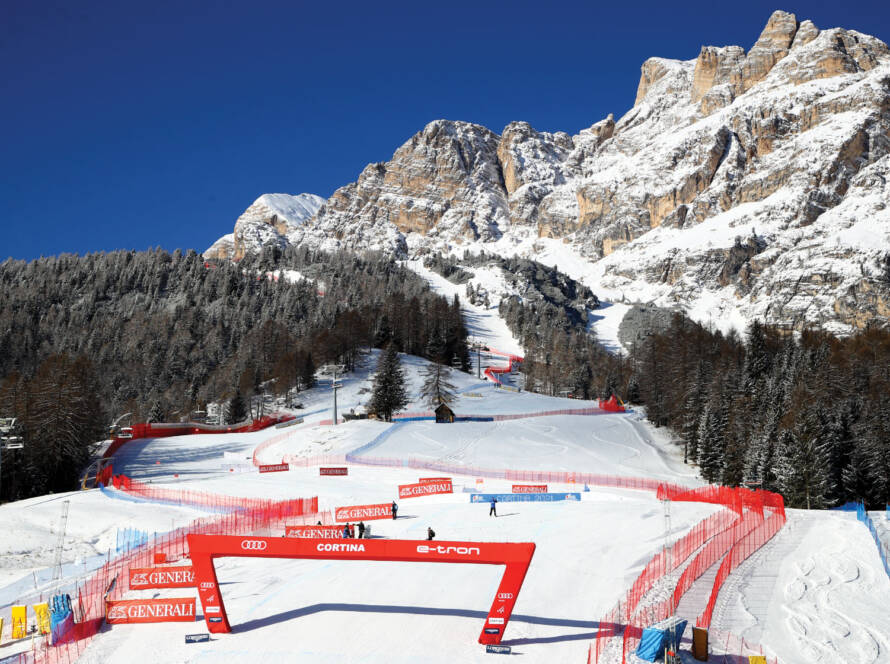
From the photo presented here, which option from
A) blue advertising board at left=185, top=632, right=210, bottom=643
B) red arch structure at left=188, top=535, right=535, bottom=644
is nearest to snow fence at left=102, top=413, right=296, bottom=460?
red arch structure at left=188, top=535, right=535, bottom=644

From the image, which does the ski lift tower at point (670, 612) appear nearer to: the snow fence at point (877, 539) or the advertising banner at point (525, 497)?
the snow fence at point (877, 539)

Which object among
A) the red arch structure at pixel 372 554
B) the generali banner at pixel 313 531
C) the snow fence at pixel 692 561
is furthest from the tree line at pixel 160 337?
the snow fence at pixel 692 561

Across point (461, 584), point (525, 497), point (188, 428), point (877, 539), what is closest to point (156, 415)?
point (188, 428)

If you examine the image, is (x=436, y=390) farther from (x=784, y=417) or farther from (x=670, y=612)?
(x=670, y=612)

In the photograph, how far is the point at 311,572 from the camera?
79.2ft

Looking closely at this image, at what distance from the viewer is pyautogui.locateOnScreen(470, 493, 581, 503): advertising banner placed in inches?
1596

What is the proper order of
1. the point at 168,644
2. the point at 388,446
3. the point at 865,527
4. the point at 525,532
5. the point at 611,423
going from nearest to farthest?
1. the point at 168,644
2. the point at 525,532
3. the point at 865,527
4. the point at 388,446
5. the point at 611,423

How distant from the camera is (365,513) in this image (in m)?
35.5

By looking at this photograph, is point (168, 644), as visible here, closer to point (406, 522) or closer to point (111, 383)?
point (406, 522)

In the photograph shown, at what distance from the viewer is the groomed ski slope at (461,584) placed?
17.4 metres

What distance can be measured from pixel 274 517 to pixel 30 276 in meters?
190

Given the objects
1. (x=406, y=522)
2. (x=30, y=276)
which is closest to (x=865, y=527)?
(x=406, y=522)

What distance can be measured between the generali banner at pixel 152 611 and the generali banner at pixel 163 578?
6.88ft

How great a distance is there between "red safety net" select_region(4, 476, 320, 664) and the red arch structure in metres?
3.45
